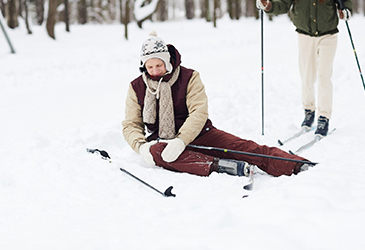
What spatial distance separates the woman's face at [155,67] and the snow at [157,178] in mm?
921

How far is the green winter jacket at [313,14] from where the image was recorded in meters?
4.45

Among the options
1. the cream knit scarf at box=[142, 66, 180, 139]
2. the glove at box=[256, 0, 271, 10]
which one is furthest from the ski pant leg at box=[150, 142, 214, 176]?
the glove at box=[256, 0, 271, 10]

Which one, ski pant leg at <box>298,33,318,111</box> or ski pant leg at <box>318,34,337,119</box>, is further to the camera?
ski pant leg at <box>298,33,318,111</box>

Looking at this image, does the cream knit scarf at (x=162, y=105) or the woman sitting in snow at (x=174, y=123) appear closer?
the woman sitting in snow at (x=174, y=123)

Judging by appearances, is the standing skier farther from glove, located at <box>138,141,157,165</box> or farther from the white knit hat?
glove, located at <box>138,141,157,165</box>

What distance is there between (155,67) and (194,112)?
0.59 metres

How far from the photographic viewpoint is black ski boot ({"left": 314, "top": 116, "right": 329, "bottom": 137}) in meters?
4.49

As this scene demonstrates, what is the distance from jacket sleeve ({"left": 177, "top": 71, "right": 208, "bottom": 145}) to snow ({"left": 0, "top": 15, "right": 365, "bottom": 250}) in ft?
1.29

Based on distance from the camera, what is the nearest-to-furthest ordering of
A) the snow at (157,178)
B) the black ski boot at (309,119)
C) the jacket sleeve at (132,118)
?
the snow at (157,178)
the jacket sleeve at (132,118)
the black ski boot at (309,119)

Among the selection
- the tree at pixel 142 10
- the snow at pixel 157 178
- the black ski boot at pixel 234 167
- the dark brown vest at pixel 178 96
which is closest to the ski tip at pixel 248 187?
the snow at pixel 157 178

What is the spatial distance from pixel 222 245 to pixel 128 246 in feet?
1.72

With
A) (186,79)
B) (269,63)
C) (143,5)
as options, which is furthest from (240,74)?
(143,5)

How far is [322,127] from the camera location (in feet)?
14.8

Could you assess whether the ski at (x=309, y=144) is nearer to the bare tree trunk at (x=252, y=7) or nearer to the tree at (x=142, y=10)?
the tree at (x=142, y=10)
